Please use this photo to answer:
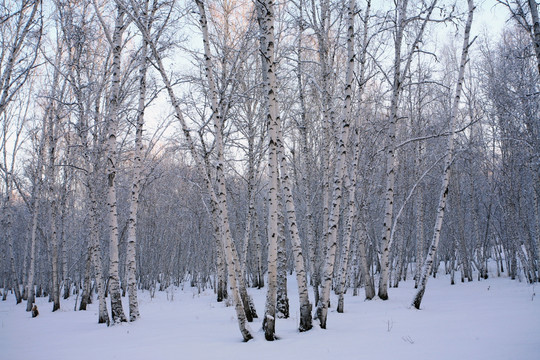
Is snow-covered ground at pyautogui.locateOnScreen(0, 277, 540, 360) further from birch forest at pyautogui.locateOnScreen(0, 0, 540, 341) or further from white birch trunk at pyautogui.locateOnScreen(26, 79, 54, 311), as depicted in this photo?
white birch trunk at pyautogui.locateOnScreen(26, 79, 54, 311)

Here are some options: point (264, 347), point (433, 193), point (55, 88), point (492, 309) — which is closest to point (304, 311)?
point (264, 347)

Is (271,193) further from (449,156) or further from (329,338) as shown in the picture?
(449,156)

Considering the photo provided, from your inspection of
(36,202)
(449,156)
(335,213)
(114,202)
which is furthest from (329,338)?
(36,202)

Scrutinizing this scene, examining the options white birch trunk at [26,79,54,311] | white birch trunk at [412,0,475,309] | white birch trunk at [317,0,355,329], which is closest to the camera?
white birch trunk at [317,0,355,329]

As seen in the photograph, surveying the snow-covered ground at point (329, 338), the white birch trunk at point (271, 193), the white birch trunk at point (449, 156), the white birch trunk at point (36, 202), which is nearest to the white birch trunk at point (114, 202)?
the snow-covered ground at point (329, 338)

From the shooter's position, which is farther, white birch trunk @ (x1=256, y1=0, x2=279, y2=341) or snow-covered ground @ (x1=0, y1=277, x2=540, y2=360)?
white birch trunk @ (x1=256, y1=0, x2=279, y2=341)

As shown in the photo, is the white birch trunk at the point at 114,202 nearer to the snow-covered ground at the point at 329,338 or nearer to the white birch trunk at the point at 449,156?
the snow-covered ground at the point at 329,338

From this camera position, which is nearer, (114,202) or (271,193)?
(271,193)

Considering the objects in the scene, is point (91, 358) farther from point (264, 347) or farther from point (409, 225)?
point (409, 225)

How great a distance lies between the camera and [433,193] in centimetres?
2344

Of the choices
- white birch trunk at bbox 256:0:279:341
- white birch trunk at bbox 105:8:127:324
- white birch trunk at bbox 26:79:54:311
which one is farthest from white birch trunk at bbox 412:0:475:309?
white birch trunk at bbox 26:79:54:311

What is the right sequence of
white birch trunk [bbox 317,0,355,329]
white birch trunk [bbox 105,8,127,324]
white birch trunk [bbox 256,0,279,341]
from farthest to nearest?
white birch trunk [bbox 105,8,127,324], white birch trunk [bbox 317,0,355,329], white birch trunk [bbox 256,0,279,341]

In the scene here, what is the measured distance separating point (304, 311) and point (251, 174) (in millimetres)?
10156

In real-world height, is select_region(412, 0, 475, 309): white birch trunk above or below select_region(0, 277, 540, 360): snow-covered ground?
above
